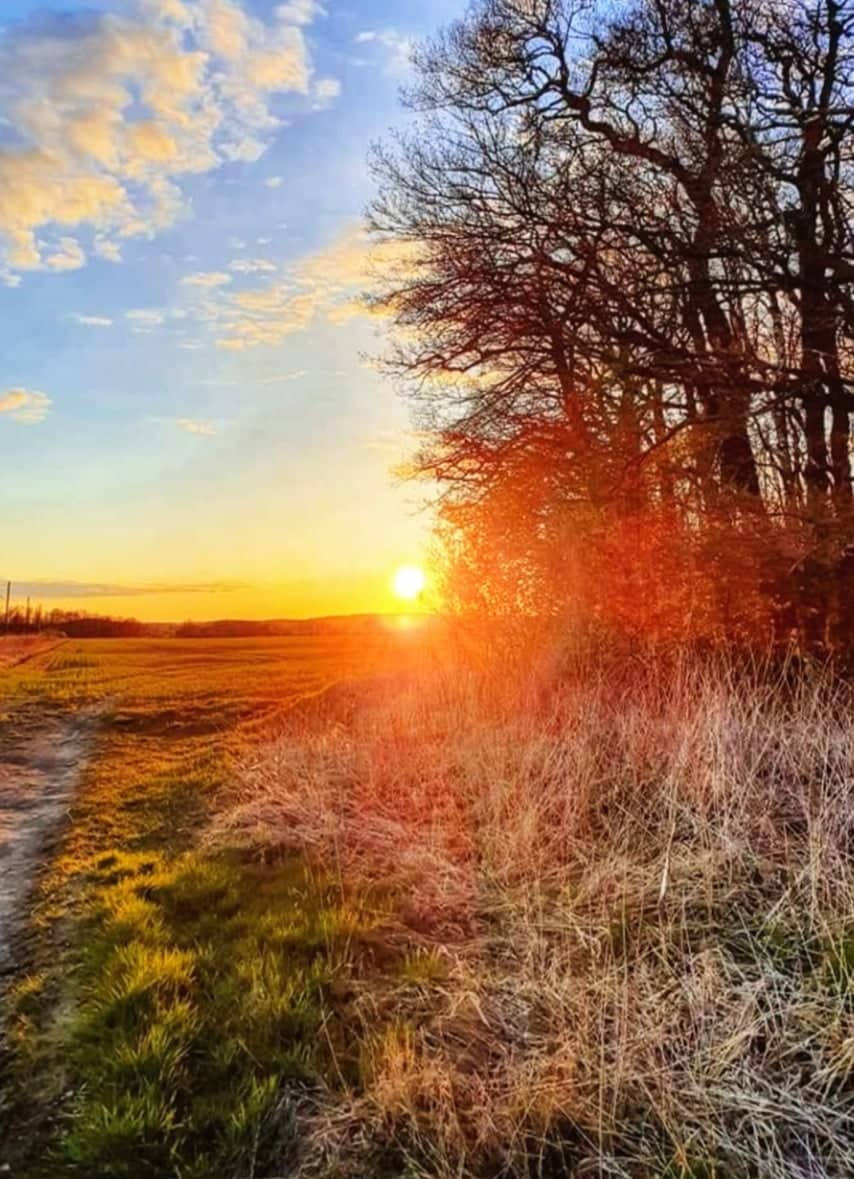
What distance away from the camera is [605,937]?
3.66m

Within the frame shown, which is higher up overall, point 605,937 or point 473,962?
point 605,937

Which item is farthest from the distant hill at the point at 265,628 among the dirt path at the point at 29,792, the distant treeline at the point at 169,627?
the dirt path at the point at 29,792

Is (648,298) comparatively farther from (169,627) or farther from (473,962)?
(169,627)

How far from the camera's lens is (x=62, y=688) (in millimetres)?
15734

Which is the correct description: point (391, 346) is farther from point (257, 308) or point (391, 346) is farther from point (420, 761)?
point (420, 761)

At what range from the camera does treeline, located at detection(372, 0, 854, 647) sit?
26.9 ft

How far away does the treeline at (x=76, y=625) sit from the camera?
1563 inches

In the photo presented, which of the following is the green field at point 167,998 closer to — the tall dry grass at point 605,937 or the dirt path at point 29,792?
the dirt path at point 29,792

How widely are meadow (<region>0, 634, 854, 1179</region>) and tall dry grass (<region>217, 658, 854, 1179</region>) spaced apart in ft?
0.04

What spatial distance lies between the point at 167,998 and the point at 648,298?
8.48m

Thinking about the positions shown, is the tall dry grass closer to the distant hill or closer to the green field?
the green field

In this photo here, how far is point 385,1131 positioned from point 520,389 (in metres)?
9.38

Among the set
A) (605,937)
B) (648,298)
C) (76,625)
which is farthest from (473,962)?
(76,625)

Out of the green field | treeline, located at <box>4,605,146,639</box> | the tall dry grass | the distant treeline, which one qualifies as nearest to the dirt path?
the green field
